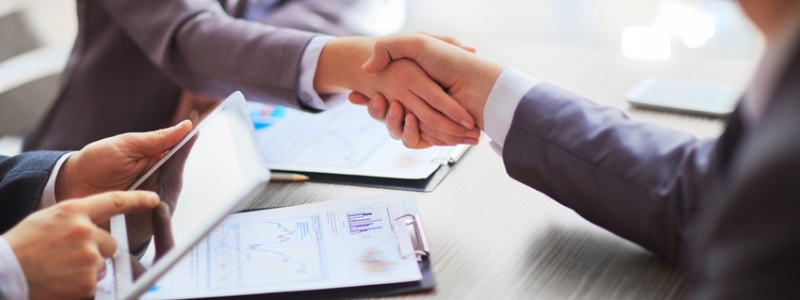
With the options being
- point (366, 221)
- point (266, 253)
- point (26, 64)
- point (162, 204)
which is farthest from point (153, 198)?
point (26, 64)

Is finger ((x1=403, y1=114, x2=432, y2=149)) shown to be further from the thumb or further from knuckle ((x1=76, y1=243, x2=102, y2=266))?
knuckle ((x1=76, y1=243, x2=102, y2=266))

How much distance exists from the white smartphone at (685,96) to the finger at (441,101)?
0.92 ft

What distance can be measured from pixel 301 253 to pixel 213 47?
543 millimetres

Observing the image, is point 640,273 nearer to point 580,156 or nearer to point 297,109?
point 580,156

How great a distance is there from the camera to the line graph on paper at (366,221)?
0.76 meters

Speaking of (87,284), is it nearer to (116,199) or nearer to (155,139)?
(116,199)

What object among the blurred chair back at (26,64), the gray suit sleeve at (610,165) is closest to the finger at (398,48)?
the gray suit sleeve at (610,165)

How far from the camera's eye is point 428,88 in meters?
0.97

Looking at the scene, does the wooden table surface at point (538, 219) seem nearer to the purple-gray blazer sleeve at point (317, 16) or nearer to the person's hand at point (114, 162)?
the person's hand at point (114, 162)

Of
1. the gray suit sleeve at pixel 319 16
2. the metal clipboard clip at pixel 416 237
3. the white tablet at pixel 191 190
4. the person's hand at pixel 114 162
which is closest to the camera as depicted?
the white tablet at pixel 191 190

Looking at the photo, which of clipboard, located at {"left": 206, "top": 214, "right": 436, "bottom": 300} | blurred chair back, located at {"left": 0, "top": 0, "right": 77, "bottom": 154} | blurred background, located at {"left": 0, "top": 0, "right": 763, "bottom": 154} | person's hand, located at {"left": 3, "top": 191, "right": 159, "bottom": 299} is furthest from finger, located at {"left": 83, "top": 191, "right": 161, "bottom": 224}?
blurred chair back, located at {"left": 0, "top": 0, "right": 77, "bottom": 154}

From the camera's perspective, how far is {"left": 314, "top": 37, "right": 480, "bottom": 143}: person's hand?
0.94m

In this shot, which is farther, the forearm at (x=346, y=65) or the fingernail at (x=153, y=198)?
the forearm at (x=346, y=65)

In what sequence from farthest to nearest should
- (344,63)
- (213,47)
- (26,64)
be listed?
(26,64)
(213,47)
(344,63)
